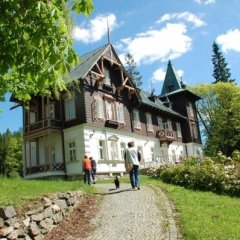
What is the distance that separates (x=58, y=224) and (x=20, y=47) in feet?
19.5

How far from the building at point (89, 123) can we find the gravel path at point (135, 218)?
15068 millimetres

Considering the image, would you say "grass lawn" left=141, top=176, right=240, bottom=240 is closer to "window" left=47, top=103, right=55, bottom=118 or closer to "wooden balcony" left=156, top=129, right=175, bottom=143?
"window" left=47, top=103, right=55, bottom=118

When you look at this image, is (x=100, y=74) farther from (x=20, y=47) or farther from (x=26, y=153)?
(x=20, y=47)

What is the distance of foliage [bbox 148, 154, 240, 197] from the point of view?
16.6 m

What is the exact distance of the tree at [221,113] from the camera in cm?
5175

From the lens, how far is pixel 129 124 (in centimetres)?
3656

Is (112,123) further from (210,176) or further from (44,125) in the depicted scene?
(210,176)

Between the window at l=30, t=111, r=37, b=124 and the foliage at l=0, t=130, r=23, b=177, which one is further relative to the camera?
the foliage at l=0, t=130, r=23, b=177

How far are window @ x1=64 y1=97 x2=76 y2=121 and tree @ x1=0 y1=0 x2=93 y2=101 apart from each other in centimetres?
2475

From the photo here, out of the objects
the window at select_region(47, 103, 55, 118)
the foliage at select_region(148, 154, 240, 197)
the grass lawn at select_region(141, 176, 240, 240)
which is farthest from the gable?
the grass lawn at select_region(141, 176, 240, 240)

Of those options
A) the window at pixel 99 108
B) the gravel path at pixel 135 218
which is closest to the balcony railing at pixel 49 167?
the window at pixel 99 108

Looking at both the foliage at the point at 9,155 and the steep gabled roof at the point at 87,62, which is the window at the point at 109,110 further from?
the foliage at the point at 9,155

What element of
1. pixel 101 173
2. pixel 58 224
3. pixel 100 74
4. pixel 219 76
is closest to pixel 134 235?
pixel 58 224

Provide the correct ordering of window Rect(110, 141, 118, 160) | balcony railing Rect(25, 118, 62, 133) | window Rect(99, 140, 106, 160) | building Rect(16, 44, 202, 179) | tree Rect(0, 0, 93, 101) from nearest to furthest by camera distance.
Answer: tree Rect(0, 0, 93, 101), building Rect(16, 44, 202, 179), balcony railing Rect(25, 118, 62, 133), window Rect(99, 140, 106, 160), window Rect(110, 141, 118, 160)
